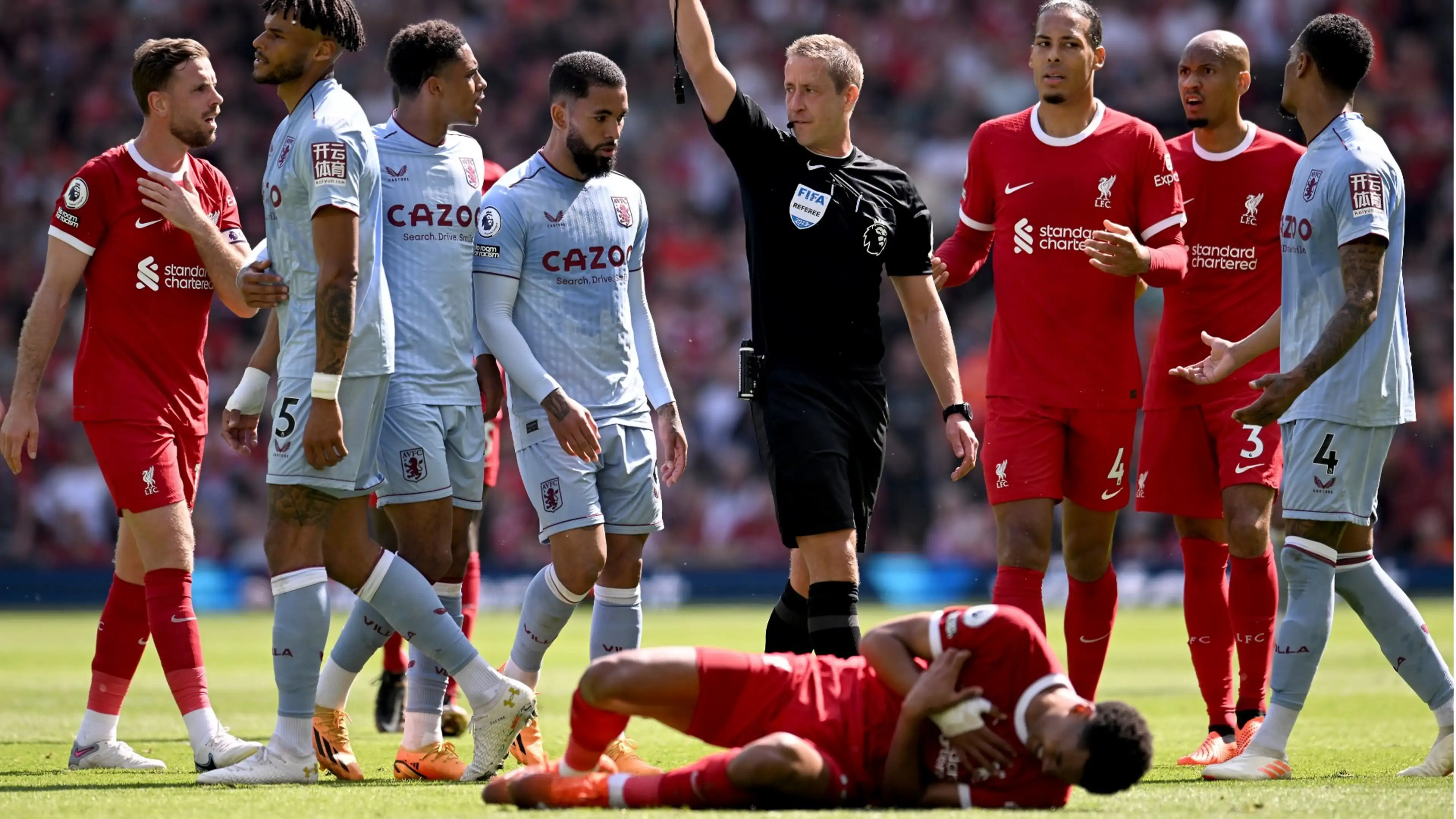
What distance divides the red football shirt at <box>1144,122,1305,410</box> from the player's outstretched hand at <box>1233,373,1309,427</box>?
128 cm

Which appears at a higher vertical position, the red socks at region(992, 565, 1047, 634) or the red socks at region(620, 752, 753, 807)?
the red socks at region(992, 565, 1047, 634)

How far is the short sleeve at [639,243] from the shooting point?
739cm

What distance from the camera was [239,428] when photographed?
6.52 metres

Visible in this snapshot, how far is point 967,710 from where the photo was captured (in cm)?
514

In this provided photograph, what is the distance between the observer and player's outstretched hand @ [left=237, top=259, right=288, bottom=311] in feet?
20.9

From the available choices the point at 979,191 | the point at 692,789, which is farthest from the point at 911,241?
the point at 692,789

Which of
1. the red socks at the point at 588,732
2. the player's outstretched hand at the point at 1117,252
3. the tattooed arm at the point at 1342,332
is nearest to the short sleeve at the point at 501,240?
the red socks at the point at 588,732

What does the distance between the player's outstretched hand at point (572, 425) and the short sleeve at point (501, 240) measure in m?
0.68

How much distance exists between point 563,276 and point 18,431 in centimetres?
236

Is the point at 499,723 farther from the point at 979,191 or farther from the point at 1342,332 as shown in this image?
the point at 1342,332

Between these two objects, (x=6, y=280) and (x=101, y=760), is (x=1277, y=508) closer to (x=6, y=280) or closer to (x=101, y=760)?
(x=101, y=760)

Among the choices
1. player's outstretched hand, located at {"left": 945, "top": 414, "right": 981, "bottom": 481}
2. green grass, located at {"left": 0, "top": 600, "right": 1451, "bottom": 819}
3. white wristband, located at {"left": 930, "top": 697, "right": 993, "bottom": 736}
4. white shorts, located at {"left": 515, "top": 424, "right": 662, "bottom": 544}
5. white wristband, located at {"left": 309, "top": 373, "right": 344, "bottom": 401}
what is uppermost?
white wristband, located at {"left": 309, "top": 373, "right": 344, "bottom": 401}

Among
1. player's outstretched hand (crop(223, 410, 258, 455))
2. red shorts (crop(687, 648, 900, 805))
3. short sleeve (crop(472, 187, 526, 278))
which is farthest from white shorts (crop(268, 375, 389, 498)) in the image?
red shorts (crop(687, 648, 900, 805))

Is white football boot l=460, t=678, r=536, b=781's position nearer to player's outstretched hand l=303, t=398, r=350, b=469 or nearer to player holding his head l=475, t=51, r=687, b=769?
player holding his head l=475, t=51, r=687, b=769
